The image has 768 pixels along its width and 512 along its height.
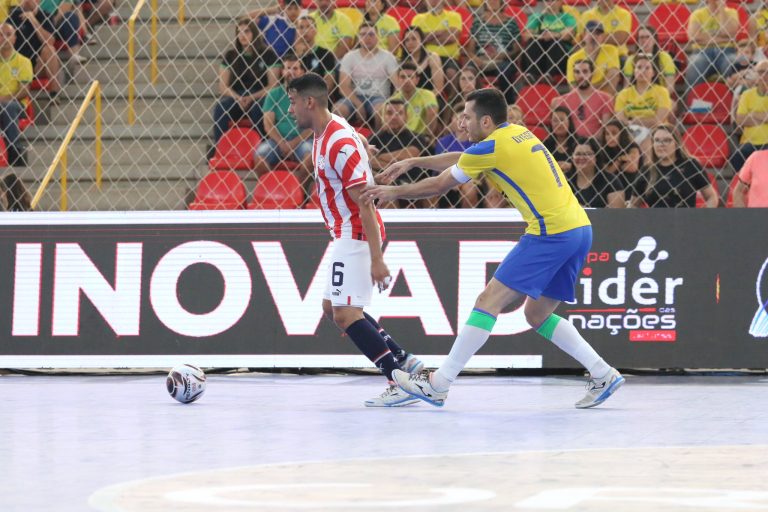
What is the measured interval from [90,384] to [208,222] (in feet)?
5.23

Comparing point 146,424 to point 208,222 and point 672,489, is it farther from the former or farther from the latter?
point 208,222

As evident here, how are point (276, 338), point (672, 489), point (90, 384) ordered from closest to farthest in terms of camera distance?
point (672, 489) < point (90, 384) < point (276, 338)

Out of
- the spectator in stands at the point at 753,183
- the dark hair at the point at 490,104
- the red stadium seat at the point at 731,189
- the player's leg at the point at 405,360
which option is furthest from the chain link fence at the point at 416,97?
the dark hair at the point at 490,104

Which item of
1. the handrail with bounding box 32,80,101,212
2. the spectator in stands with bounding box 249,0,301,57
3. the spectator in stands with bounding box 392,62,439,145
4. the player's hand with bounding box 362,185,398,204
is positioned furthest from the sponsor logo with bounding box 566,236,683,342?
the handrail with bounding box 32,80,101,212

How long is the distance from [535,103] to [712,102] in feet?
5.28

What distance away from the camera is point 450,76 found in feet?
36.7

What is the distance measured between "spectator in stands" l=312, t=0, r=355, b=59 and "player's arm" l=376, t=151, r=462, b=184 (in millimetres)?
4782

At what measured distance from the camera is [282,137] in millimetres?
11086

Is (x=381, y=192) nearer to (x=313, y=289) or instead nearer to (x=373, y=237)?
(x=373, y=237)

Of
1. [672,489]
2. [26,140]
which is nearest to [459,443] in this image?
[672,489]

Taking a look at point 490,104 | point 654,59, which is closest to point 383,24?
point 654,59

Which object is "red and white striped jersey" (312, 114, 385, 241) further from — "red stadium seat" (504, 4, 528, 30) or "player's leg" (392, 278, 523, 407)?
"red stadium seat" (504, 4, 528, 30)

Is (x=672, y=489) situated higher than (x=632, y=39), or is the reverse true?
(x=632, y=39)

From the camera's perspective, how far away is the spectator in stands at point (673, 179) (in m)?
10.0
